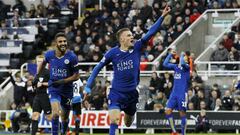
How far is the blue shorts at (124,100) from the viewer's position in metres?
17.8

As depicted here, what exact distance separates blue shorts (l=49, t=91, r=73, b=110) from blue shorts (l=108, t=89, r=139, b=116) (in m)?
2.12

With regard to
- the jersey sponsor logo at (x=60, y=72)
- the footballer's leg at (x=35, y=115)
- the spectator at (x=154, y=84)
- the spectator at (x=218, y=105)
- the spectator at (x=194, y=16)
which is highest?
the spectator at (x=194, y=16)

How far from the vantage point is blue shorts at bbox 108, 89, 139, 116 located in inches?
700

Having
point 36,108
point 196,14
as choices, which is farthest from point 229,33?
point 36,108

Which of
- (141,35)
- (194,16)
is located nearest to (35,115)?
(141,35)

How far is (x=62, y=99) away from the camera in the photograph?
1984cm

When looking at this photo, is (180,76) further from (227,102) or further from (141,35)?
(141,35)

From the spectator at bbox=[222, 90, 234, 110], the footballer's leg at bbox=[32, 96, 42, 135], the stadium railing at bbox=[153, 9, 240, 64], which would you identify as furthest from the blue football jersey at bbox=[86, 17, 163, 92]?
the stadium railing at bbox=[153, 9, 240, 64]

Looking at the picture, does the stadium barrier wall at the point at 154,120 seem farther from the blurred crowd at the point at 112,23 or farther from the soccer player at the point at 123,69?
the soccer player at the point at 123,69

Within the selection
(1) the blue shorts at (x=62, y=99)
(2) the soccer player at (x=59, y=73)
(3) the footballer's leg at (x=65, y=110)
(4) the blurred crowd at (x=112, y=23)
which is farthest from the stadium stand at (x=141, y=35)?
(2) the soccer player at (x=59, y=73)

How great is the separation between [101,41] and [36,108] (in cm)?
1210

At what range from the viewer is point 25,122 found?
30125mm

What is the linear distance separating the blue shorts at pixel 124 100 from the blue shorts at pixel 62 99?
212 centimetres

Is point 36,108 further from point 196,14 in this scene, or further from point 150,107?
point 196,14
